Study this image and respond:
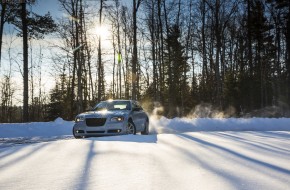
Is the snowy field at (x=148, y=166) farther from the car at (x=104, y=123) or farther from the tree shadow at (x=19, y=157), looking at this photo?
the car at (x=104, y=123)

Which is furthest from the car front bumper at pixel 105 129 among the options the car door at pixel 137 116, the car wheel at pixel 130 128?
the car door at pixel 137 116

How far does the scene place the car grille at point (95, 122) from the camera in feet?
40.4

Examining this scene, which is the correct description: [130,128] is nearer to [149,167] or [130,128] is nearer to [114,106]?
[114,106]

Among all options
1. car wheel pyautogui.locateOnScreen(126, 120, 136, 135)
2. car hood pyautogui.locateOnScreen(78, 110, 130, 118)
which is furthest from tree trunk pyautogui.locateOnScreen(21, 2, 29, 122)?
car wheel pyautogui.locateOnScreen(126, 120, 136, 135)

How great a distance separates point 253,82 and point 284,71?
721cm

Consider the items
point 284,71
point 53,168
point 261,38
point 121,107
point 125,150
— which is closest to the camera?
point 53,168

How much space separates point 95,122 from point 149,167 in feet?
25.8

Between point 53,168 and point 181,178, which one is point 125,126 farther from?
point 181,178

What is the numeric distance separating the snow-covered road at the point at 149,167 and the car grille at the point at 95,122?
17.9 feet

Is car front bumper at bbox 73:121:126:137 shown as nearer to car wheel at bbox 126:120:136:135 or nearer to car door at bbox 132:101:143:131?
car wheel at bbox 126:120:136:135

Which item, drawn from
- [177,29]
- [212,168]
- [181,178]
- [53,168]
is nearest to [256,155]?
[212,168]

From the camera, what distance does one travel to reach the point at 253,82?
37.1 m

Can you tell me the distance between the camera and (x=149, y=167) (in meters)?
4.70

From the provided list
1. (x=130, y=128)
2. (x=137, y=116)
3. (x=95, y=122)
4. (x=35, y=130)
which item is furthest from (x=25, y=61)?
(x=130, y=128)
